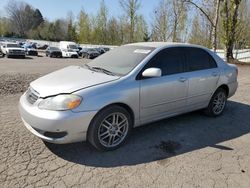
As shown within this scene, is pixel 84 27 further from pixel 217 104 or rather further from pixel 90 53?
pixel 217 104

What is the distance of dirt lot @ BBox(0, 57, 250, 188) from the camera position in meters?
3.02

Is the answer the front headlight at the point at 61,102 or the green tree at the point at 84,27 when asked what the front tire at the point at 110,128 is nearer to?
the front headlight at the point at 61,102

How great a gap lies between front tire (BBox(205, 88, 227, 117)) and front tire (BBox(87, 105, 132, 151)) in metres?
2.26

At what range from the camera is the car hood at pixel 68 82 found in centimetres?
342

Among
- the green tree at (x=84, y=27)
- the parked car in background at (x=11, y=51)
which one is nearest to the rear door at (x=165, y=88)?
the parked car in background at (x=11, y=51)

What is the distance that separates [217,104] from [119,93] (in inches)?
111

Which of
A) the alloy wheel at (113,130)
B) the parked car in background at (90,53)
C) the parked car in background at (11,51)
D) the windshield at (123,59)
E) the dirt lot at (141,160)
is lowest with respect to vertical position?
the parked car in background at (90,53)

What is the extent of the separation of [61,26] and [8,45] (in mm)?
54373

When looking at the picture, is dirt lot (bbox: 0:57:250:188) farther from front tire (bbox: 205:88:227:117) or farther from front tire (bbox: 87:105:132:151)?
front tire (bbox: 205:88:227:117)

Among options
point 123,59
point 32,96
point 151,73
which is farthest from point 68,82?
point 151,73

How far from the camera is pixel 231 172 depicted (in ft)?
10.9

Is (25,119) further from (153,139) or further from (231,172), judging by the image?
(231,172)

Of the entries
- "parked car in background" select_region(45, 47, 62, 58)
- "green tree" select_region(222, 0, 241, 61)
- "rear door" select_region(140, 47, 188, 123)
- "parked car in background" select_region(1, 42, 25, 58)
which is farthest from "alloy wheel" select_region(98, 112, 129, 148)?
"parked car in background" select_region(45, 47, 62, 58)

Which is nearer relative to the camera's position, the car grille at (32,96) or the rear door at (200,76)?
the car grille at (32,96)
